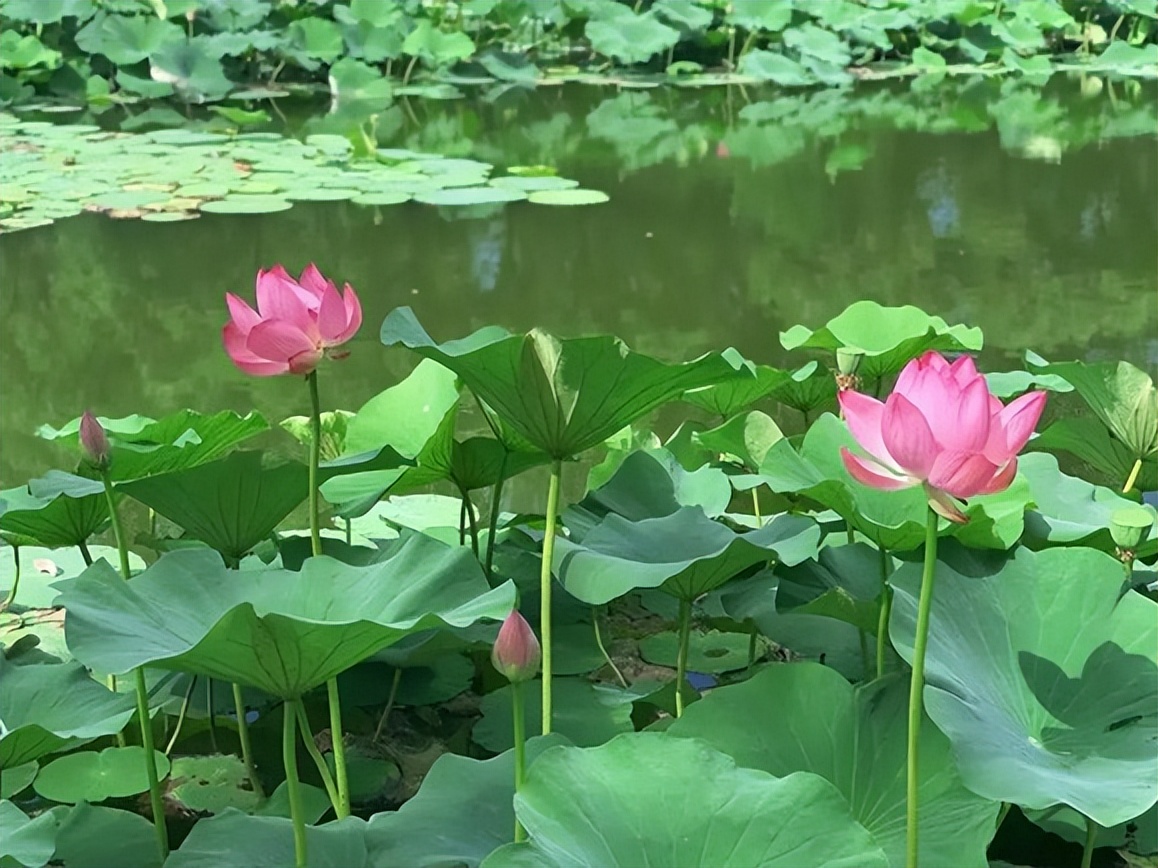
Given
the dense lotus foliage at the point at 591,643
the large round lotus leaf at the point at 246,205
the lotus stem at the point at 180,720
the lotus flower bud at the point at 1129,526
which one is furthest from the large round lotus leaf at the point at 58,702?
the large round lotus leaf at the point at 246,205

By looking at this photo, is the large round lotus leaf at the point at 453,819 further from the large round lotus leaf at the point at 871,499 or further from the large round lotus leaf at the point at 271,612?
the large round lotus leaf at the point at 871,499

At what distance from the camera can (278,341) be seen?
753mm

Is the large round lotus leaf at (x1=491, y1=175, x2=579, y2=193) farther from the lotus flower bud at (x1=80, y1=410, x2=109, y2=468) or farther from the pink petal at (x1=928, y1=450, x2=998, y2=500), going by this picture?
the pink petal at (x1=928, y1=450, x2=998, y2=500)

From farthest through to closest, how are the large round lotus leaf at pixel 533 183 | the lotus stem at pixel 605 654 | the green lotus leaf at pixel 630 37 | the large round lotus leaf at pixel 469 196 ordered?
the green lotus leaf at pixel 630 37
the large round lotus leaf at pixel 533 183
the large round lotus leaf at pixel 469 196
the lotus stem at pixel 605 654

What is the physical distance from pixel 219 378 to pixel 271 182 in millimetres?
1620

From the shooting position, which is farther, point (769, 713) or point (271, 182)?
point (271, 182)

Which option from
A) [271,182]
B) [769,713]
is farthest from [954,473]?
[271,182]

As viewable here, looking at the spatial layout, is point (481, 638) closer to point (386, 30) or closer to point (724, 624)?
point (724, 624)

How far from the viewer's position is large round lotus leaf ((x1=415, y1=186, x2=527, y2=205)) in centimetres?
331

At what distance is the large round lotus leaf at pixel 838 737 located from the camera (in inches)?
27.2

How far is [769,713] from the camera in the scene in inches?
28.9

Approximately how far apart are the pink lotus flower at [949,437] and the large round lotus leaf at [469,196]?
9.28 feet

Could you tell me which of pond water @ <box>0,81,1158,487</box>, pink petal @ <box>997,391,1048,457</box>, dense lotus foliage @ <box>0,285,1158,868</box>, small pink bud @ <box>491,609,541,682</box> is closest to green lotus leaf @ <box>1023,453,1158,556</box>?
dense lotus foliage @ <box>0,285,1158,868</box>

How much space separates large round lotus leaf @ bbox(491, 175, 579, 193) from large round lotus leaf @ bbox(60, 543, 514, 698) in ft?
9.26
